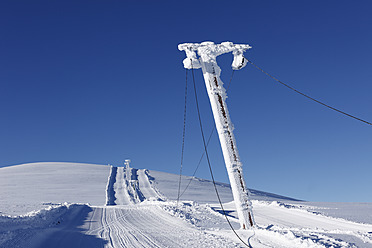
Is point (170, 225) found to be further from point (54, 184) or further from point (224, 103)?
point (54, 184)

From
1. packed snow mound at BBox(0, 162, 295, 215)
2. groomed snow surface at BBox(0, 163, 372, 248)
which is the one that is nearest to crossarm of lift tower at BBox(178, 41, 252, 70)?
groomed snow surface at BBox(0, 163, 372, 248)

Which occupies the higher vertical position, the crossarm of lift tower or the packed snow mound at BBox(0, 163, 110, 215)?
the crossarm of lift tower

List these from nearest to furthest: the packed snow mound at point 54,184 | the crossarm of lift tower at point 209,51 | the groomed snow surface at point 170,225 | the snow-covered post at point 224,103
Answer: the groomed snow surface at point 170,225 → the snow-covered post at point 224,103 → the crossarm of lift tower at point 209,51 → the packed snow mound at point 54,184

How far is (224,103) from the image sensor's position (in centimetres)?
852

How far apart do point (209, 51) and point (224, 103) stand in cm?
160

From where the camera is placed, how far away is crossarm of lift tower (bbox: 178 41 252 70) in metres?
8.69

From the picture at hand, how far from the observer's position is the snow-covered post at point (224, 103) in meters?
8.03

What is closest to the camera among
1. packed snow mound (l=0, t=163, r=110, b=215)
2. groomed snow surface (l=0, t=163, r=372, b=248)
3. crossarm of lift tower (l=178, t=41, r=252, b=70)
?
groomed snow surface (l=0, t=163, r=372, b=248)

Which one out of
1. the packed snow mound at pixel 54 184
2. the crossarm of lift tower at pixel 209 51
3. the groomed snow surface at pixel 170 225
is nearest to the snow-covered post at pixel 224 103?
the crossarm of lift tower at pixel 209 51

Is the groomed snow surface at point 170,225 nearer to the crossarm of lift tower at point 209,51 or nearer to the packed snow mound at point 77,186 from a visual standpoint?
the packed snow mound at point 77,186

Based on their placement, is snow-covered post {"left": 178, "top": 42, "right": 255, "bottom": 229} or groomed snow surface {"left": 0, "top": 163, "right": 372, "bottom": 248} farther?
snow-covered post {"left": 178, "top": 42, "right": 255, "bottom": 229}

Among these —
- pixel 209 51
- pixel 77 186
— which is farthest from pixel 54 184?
pixel 209 51

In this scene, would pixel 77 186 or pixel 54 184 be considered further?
pixel 54 184

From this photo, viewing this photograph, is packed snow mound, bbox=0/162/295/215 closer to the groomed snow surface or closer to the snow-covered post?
the groomed snow surface
